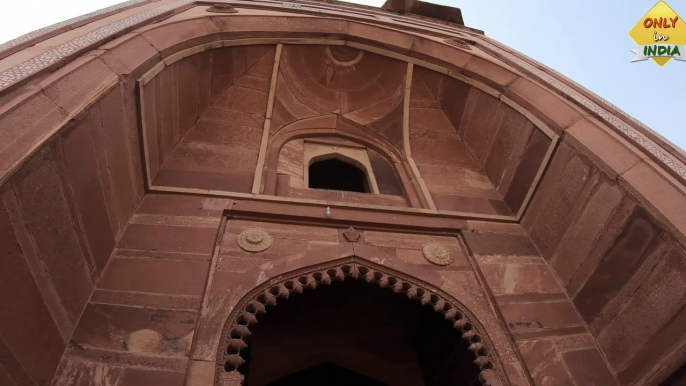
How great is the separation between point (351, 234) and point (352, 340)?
56.8 inches

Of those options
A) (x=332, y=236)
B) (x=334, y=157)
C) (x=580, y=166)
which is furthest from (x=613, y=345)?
(x=334, y=157)

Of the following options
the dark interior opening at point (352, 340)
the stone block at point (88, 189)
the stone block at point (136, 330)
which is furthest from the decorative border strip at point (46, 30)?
the dark interior opening at point (352, 340)

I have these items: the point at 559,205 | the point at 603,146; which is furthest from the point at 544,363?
the point at 603,146

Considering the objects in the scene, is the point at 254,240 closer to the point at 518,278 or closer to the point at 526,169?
the point at 518,278

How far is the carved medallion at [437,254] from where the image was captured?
3.70 meters

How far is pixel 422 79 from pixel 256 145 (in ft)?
7.89

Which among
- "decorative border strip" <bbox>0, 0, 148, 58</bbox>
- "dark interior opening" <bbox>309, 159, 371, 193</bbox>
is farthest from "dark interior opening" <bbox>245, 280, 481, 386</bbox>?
"decorative border strip" <bbox>0, 0, 148, 58</bbox>

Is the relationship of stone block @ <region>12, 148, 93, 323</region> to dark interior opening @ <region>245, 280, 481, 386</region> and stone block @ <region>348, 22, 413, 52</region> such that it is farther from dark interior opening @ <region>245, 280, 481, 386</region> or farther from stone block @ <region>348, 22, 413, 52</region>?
stone block @ <region>348, 22, 413, 52</region>

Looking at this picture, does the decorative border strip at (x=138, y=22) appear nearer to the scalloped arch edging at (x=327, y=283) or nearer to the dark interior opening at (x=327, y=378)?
the scalloped arch edging at (x=327, y=283)

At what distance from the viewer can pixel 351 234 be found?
3.75 meters

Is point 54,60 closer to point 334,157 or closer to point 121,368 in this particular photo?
point 121,368

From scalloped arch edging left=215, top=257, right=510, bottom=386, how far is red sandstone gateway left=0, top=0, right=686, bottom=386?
0.02 m

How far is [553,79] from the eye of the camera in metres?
4.91

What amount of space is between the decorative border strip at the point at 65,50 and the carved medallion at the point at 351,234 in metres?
→ 2.30
